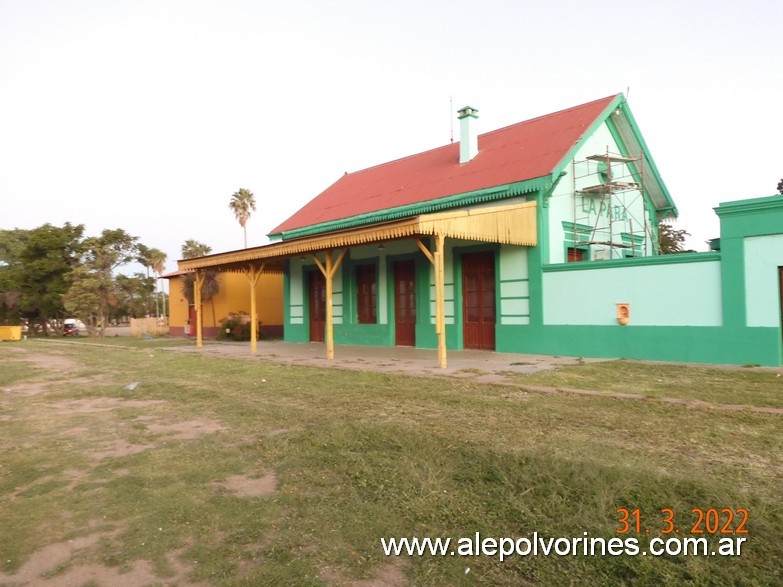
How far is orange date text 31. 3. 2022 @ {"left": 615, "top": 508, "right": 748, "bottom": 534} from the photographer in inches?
126

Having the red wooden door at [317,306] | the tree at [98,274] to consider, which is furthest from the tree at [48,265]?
the red wooden door at [317,306]

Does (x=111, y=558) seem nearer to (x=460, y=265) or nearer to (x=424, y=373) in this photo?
(x=424, y=373)

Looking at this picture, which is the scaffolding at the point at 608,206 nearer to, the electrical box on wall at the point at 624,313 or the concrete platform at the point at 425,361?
the electrical box on wall at the point at 624,313

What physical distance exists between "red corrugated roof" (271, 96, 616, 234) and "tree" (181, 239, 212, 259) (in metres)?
22.4

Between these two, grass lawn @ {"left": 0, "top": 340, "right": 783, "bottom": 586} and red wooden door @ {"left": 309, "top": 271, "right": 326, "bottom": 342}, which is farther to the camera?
red wooden door @ {"left": 309, "top": 271, "right": 326, "bottom": 342}

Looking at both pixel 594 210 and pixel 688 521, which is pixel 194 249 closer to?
pixel 594 210

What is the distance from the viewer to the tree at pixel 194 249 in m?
42.2

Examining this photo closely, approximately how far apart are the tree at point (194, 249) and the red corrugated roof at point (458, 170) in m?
22.4

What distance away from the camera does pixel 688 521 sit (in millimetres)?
3326

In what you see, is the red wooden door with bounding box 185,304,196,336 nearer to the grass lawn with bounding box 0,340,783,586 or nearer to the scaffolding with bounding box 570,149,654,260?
the scaffolding with bounding box 570,149,654,260

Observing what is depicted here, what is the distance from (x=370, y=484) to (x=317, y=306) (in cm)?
1611

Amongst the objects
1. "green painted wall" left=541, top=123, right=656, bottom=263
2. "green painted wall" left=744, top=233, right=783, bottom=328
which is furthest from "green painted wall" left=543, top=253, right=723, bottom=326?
"green painted wall" left=541, top=123, right=656, bottom=263

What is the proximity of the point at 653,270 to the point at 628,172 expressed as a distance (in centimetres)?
612

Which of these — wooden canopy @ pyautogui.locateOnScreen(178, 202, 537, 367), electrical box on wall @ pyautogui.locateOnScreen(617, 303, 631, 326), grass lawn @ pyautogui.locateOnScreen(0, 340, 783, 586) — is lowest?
grass lawn @ pyautogui.locateOnScreen(0, 340, 783, 586)
